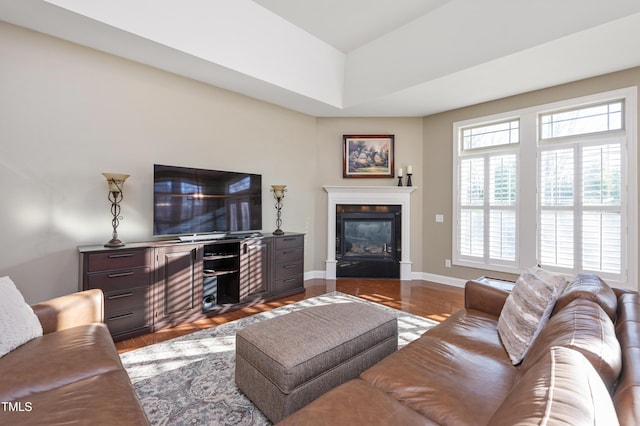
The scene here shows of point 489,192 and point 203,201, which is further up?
point 489,192

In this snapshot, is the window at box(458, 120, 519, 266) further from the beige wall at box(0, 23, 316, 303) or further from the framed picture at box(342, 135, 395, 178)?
the beige wall at box(0, 23, 316, 303)

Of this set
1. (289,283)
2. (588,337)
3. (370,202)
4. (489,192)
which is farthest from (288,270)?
(588,337)

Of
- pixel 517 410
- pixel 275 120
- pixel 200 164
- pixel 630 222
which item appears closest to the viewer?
pixel 517 410

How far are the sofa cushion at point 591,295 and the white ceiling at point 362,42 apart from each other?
7.72 ft

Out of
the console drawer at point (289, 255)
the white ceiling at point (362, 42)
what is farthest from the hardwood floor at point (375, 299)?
the white ceiling at point (362, 42)

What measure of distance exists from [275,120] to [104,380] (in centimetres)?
403

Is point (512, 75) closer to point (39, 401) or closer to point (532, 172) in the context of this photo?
point (532, 172)

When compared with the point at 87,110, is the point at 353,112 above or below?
above

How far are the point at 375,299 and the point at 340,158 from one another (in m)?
2.51

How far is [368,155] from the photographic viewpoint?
17.0 ft

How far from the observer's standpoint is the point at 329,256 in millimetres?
5137

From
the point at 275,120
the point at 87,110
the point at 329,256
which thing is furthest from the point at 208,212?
the point at 329,256

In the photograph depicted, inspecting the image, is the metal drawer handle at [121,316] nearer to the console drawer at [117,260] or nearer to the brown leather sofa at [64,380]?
the console drawer at [117,260]

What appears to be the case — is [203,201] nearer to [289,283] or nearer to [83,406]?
[289,283]
